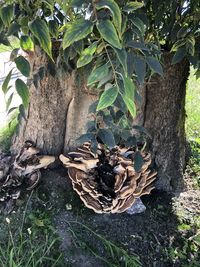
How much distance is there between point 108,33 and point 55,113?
108 centimetres

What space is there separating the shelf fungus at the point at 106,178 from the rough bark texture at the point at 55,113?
0.64 feet

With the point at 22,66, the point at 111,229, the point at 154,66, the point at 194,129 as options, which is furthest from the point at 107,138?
the point at 194,129

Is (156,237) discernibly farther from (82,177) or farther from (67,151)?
(67,151)

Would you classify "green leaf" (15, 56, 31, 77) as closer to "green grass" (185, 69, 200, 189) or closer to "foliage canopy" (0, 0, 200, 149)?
"foliage canopy" (0, 0, 200, 149)

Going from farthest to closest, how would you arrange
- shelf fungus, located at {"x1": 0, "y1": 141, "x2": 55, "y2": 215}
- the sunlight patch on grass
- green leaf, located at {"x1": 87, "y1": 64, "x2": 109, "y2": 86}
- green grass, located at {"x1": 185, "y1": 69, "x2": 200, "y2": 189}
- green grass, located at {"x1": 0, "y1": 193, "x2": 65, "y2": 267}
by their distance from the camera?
the sunlight patch on grass, green grass, located at {"x1": 185, "y1": 69, "x2": 200, "y2": 189}, shelf fungus, located at {"x1": 0, "y1": 141, "x2": 55, "y2": 215}, green grass, located at {"x1": 0, "y1": 193, "x2": 65, "y2": 267}, green leaf, located at {"x1": 87, "y1": 64, "x2": 109, "y2": 86}

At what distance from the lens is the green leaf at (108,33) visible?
646mm

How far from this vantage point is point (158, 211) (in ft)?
5.57

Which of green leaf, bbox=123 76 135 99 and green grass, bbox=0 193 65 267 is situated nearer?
green leaf, bbox=123 76 135 99

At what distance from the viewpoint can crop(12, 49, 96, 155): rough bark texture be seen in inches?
64.8

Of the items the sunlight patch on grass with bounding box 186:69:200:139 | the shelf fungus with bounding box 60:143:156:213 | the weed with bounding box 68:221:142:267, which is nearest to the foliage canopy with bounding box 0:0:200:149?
the shelf fungus with bounding box 60:143:156:213

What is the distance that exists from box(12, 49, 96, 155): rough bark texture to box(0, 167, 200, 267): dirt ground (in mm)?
140

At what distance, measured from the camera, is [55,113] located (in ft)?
5.60

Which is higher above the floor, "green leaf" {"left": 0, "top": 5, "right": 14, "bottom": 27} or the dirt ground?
"green leaf" {"left": 0, "top": 5, "right": 14, "bottom": 27}

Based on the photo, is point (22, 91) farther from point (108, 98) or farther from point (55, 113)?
point (55, 113)
